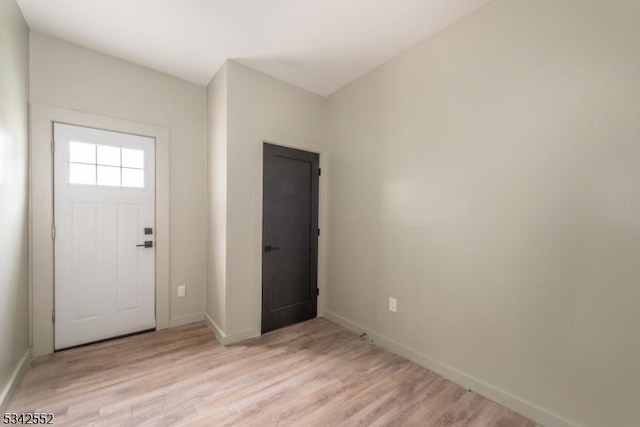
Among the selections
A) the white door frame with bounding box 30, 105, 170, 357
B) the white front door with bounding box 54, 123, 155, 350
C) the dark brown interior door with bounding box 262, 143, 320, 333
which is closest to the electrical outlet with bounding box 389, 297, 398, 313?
the dark brown interior door with bounding box 262, 143, 320, 333

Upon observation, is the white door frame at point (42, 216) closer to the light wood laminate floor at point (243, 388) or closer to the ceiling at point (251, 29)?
the light wood laminate floor at point (243, 388)

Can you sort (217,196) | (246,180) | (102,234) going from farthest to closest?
(217,196) → (246,180) → (102,234)

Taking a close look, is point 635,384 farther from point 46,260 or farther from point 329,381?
point 46,260

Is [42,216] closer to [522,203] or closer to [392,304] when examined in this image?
[392,304]

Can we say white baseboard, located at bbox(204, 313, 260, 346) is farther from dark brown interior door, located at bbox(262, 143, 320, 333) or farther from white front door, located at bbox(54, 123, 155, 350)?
white front door, located at bbox(54, 123, 155, 350)

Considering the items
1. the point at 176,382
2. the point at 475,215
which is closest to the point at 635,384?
the point at 475,215

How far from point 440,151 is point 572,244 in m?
1.05

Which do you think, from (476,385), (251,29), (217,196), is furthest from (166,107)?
(476,385)

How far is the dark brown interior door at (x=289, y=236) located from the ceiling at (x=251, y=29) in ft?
3.07

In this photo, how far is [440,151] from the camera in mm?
2156

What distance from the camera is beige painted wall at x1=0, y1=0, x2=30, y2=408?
166cm

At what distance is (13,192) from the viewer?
1844 mm

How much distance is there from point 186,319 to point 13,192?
1.88 m

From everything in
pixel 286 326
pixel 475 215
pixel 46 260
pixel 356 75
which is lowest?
pixel 286 326
